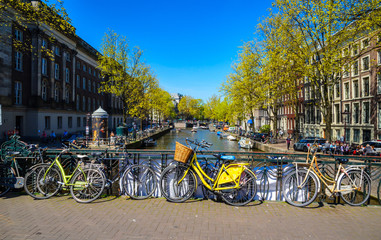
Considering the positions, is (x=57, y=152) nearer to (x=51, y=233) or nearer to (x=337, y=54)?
(x=51, y=233)

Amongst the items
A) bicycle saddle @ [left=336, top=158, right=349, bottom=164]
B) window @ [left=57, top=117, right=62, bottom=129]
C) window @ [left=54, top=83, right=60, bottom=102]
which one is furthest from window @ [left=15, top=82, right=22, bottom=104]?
bicycle saddle @ [left=336, top=158, right=349, bottom=164]

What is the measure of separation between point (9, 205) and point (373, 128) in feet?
112

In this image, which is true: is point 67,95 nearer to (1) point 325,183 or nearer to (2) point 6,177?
(2) point 6,177

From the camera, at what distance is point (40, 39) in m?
33.2

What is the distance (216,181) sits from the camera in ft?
19.1

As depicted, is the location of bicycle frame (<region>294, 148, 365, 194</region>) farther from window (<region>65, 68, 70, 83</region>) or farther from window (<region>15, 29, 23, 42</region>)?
window (<region>65, 68, 70, 83</region>)

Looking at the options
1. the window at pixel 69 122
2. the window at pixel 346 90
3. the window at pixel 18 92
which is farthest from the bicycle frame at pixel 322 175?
the window at pixel 69 122

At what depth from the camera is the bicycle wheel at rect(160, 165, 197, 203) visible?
19.2ft

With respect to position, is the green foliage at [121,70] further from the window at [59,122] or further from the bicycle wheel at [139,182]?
the bicycle wheel at [139,182]

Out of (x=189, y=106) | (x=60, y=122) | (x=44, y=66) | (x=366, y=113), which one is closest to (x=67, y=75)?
(x=44, y=66)

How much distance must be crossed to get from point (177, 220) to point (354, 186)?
14.0 feet

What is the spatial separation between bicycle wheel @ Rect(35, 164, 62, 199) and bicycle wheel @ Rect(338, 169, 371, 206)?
22.7 feet

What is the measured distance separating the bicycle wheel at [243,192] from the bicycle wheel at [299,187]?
2.60 feet

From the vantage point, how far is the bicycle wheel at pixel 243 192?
5734mm
